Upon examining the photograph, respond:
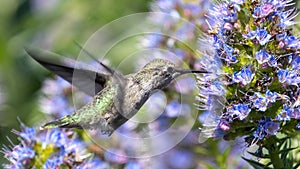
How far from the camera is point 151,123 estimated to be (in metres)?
4.11

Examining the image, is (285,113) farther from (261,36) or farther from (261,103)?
(261,36)

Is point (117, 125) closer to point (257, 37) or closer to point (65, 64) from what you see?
point (65, 64)

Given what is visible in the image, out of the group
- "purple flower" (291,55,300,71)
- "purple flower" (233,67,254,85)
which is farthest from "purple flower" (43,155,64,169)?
"purple flower" (291,55,300,71)

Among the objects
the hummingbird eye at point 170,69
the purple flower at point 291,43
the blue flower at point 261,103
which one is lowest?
the blue flower at point 261,103

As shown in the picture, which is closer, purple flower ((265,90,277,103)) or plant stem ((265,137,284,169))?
purple flower ((265,90,277,103))

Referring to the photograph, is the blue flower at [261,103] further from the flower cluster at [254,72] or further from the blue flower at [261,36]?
the blue flower at [261,36]

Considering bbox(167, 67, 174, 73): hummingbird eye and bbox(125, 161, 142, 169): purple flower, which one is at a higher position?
bbox(167, 67, 174, 73): hummingbird eye

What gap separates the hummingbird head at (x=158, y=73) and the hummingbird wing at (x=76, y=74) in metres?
0.28

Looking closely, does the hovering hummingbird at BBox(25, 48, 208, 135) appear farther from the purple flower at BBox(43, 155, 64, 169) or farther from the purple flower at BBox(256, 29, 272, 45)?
the purple flower at BBox(256, 29, 272, 45)

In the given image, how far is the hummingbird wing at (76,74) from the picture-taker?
3.30 metres

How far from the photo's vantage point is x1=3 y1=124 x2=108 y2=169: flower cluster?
11.0 feet

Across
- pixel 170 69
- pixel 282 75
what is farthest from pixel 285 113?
pixel 170 69

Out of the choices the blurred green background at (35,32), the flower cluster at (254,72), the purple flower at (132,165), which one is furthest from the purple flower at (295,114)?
the blurred green background at (35,32)

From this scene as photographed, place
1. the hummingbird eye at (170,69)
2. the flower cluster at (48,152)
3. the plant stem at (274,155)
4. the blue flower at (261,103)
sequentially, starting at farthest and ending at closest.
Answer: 1. the flower cluster at (48,152)
2. the hummingbird eye at (170,69)
3. the plant stem at (274,155)
4. the blue flower at (261,103)
